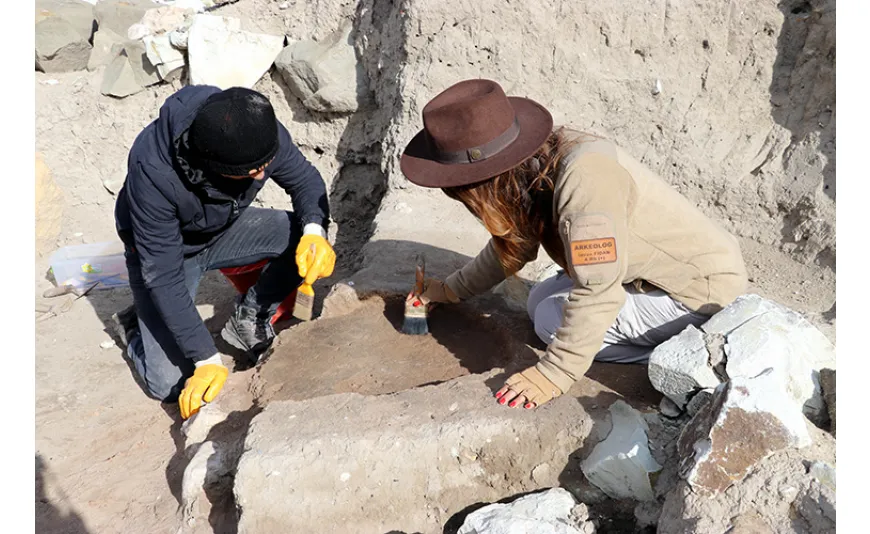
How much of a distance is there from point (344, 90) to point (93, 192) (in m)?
2.26

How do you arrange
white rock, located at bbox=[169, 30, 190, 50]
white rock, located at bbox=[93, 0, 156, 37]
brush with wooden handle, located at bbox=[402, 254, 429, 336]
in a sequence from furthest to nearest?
white rock, located at bbox=[93, 0, 156, 37]
white rock, located at bbox=[169, 30, 190, 50]
brush with wooden handle, located at bbox=[402, 254, 429, 336]

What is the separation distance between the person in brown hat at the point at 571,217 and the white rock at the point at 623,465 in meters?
0.25

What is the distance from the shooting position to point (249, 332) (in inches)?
133

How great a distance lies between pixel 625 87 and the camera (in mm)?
3951

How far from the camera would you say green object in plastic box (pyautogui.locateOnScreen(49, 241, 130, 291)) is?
14.2 feet

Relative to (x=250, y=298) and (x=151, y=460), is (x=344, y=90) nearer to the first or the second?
(x=250, y=298)

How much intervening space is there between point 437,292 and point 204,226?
112cm

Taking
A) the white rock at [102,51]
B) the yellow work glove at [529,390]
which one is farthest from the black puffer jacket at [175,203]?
the white rock at [102,51]

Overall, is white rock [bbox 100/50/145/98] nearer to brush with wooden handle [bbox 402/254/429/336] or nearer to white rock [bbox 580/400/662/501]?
brush with wooden handle [bbox 402/254/429/336]

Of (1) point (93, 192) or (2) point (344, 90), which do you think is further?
(1) point (93, 192)

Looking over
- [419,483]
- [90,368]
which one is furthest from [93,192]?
[419,483]

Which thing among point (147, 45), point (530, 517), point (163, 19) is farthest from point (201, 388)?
point (163, 19)

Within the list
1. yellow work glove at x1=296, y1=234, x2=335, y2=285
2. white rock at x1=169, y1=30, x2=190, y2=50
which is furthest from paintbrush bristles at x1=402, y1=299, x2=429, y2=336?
white rock at x1=169, y1=30, x2=190, y2=50

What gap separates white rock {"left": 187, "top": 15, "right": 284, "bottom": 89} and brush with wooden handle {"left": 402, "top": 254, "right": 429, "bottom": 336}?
9.19ft
